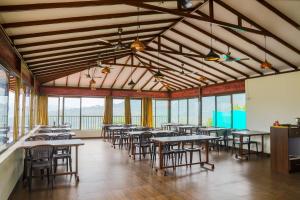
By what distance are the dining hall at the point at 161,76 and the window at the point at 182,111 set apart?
2174 millimetres

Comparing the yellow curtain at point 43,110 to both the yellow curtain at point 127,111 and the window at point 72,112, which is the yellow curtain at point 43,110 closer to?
the window at point 72,112

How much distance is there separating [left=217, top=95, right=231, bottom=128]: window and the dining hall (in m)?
0.04

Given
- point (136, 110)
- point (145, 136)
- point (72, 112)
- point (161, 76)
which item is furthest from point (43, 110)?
point (161, 76)

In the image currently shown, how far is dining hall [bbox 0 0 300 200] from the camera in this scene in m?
3.87

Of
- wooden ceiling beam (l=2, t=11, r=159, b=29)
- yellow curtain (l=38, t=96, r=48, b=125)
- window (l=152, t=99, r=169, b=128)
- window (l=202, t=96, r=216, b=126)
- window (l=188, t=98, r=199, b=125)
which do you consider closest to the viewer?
wooden ceiling beam (l=2, t=11, r=159, b=29)

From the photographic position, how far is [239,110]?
9.12 m

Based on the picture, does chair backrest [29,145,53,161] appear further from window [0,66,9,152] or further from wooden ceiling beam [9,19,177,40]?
wooden ceiling beam [9,19,177,40]

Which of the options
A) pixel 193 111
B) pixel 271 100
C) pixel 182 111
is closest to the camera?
pixel 271 100

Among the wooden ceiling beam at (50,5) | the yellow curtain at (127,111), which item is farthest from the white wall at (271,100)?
the yellow curtain at (127,111)

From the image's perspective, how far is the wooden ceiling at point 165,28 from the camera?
3.62 m

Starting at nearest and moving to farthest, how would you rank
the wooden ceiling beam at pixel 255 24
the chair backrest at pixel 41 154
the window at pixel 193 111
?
the chair backrest at pixel 41 154 → the wooden ceiling beam at pixel 255 24 → the window at pixel 193 111

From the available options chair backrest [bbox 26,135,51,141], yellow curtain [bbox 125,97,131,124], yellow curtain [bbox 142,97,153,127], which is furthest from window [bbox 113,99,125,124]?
chair backrest [bbox 26,135,51,141]

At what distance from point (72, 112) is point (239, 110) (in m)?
8.07

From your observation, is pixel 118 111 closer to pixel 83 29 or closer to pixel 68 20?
pixel 83 29
